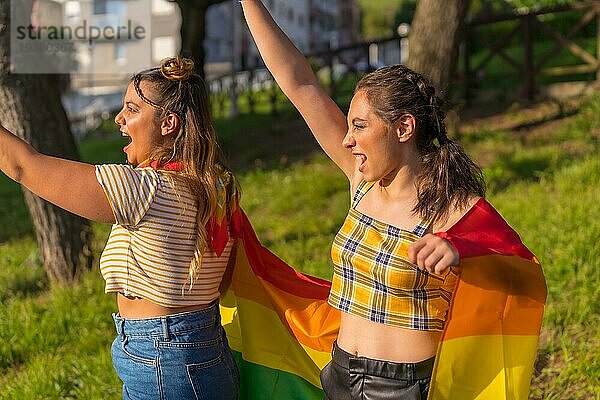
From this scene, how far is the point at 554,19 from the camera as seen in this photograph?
20562mm

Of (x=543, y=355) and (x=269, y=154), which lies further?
(x=269, y=154)

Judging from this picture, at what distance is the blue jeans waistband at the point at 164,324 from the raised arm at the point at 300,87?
73 cm

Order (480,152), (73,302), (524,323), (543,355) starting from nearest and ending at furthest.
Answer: (524,323) < (543,355) < (73,302) < (480,152)

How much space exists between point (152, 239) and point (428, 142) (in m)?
0.93

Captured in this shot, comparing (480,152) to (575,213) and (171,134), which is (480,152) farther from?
(171,134)

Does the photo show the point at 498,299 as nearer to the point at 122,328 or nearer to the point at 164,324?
the point at 164,324

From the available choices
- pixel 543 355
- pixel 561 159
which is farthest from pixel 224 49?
pixel 543 355

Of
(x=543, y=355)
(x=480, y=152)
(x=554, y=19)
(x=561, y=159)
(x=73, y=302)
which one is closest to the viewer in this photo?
(x=543, y=355)

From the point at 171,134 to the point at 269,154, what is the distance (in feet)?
27.5

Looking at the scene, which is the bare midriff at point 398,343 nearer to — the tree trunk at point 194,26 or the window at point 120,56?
the tree trunk at point 194,26

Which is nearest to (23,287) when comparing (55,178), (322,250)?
(322,250)

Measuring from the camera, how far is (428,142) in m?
2.72

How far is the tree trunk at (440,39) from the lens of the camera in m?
8.71

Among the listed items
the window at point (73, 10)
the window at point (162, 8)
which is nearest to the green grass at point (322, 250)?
the window at point (73, 10)
